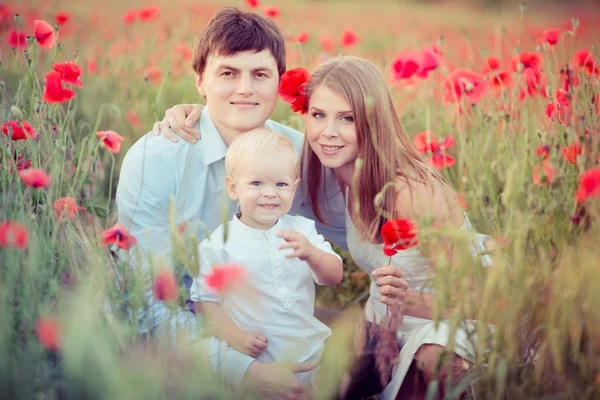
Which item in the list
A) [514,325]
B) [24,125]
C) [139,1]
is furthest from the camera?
[139,1]

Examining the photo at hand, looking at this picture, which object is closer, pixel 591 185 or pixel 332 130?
pixel 591 185

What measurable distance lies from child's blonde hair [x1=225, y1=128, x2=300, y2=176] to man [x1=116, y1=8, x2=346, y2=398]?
217 mm

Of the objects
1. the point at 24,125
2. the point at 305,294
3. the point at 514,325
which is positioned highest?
the point at 24,125

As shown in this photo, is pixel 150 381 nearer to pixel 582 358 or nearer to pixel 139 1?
pixel 582 358

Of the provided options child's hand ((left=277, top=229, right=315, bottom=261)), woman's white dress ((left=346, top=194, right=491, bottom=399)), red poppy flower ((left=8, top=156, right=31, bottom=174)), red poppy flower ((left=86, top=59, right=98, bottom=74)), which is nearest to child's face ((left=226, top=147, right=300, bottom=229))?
child's hand ((left=277, top=229, right=315, bottom=261))

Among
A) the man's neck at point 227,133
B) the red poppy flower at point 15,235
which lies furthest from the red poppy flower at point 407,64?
the red poppy flower at point 15,235

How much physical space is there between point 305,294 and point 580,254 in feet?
2.59

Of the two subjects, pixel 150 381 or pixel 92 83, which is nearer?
pixel 150 381

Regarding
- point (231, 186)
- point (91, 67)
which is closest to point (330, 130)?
point (231, 186)

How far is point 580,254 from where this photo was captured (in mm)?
1541

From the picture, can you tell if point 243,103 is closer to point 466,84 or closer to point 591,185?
point 466,84

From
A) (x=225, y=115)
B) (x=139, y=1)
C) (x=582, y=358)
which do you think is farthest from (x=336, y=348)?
(x=139, y=1)

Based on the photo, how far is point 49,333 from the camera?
148 cm

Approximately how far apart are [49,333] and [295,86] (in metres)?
1.19
